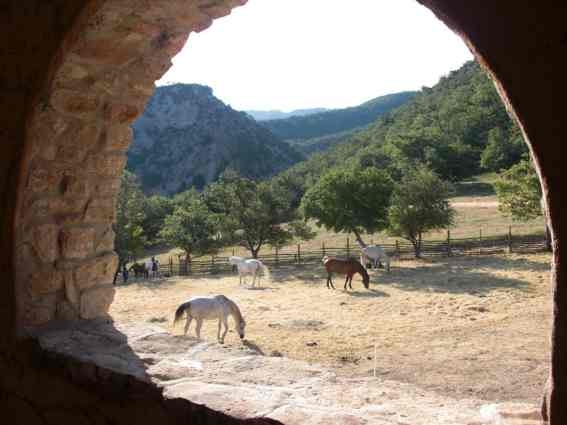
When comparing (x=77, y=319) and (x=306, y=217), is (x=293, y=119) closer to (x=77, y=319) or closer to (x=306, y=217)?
(x=306, y=217)

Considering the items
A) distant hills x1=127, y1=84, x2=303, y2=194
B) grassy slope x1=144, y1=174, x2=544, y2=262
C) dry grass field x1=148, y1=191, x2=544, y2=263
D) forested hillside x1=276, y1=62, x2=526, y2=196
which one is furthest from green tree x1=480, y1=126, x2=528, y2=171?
distant hills x1=127, y1=84, x2=303, y2=194

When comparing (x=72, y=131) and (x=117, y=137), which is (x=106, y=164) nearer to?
(x=117, y=137)

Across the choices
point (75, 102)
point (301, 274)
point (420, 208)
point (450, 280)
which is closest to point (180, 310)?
point (75, 102)

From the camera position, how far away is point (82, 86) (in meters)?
2.39

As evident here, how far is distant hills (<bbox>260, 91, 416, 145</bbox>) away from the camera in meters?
88.3

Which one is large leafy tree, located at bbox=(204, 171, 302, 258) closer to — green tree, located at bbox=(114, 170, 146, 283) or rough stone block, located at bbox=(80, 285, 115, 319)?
green tree, located at bbox=(114, 170, 146, 283)

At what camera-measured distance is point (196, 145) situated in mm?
72938

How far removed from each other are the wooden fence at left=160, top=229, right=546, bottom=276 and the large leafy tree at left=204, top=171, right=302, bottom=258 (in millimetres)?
1075

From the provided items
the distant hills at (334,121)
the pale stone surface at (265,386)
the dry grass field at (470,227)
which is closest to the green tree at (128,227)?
the dry grass field at (470,227)

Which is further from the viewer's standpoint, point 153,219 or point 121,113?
point 153,219

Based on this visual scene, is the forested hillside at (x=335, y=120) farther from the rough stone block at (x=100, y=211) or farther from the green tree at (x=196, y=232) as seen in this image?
the rough stone block at (x=100, y=211)

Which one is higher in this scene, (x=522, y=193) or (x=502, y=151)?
(x=502, y=151)

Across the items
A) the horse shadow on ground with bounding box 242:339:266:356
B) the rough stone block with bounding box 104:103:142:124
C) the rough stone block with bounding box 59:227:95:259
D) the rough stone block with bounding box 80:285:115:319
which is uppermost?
the rough stone block with bounding box 104:103:142:124

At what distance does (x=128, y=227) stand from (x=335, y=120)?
74.3 m
